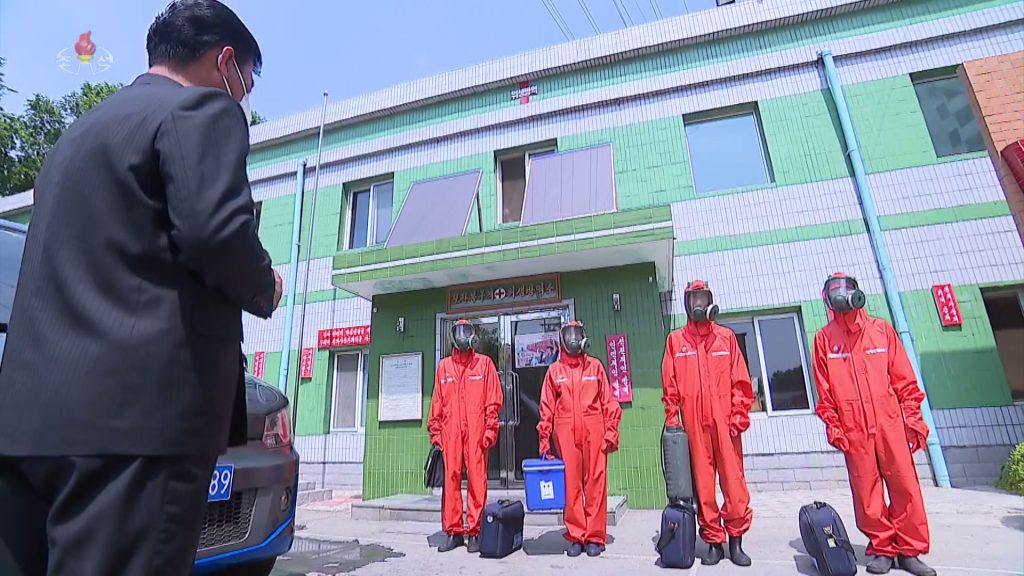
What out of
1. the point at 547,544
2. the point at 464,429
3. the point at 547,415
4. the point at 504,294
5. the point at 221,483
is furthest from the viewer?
the point at 504,294

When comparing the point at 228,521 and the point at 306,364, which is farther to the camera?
the point at 306,364

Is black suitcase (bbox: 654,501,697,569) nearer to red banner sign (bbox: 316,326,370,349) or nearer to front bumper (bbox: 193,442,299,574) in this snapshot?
front bumper (bbox: 193,442,299,574)

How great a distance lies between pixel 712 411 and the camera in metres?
3.95

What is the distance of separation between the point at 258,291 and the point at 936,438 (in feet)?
26.8

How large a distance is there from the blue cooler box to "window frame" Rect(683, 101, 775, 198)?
5.47 metres

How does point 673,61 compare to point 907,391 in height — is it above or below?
above

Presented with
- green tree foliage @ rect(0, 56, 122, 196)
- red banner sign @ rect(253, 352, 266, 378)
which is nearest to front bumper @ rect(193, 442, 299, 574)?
red banner sign @ rect(253, 352, 266, 378)

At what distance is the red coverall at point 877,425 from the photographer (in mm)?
3299

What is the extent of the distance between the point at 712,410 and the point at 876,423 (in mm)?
1060

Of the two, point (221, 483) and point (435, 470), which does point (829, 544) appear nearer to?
point (435, 470)

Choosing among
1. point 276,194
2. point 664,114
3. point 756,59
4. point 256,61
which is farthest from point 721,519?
point 276,194

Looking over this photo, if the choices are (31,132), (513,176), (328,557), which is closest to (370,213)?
(513,176)

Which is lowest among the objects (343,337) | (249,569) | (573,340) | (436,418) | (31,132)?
(249,569)

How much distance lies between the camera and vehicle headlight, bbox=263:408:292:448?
7.99 feet
